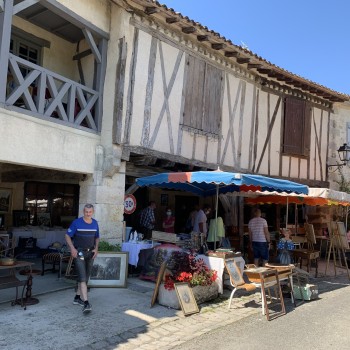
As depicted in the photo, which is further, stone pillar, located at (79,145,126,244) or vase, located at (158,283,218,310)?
stone pillar, located at (79,145,126,244)

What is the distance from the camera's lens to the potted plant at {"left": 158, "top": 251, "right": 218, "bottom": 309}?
17.5 ft

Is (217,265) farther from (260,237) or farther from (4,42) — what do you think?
(4,42)

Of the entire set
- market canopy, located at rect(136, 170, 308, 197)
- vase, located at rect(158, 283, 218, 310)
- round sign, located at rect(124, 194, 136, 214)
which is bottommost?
vase, located at rect(158, 283, 218, 310)

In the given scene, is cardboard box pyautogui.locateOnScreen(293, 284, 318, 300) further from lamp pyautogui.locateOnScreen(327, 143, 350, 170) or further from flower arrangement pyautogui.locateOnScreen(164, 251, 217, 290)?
lamp pyautogui.locateOnScreen(327, 143, 350, 170)

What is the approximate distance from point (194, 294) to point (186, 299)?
0.35m

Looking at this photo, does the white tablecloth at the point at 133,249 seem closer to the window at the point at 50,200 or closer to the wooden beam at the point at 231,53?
the window at the point at 50,200

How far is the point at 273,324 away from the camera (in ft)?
15.9

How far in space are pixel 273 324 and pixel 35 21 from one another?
7197 millimetres

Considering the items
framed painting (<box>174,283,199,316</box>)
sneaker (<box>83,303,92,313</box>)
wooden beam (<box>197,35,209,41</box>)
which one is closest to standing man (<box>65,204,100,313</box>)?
sneaker (<box>83,303,92,313</box>)

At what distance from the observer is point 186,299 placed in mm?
5160

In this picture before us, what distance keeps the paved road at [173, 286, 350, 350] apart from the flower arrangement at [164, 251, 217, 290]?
0.86m

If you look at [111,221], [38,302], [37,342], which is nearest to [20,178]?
[111,221]

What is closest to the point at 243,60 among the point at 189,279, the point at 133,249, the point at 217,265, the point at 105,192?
the point at 105,192

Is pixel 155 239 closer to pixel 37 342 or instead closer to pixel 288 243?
pixel 288 243
